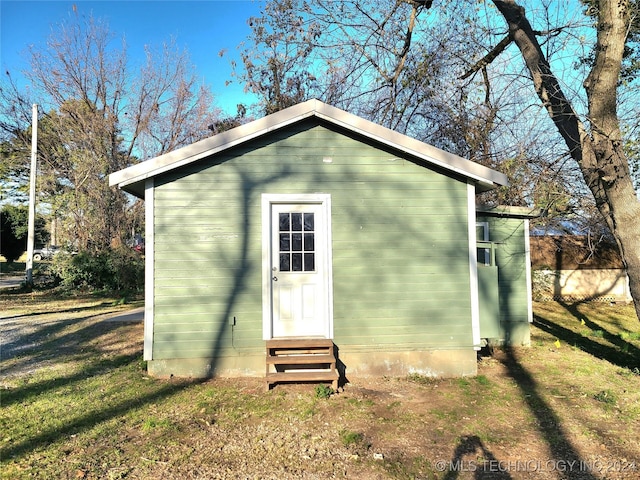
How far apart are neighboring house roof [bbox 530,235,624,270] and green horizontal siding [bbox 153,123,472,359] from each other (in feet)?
35.8

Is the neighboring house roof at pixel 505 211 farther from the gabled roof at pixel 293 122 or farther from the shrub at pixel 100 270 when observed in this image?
the shrub at pixel 100 270

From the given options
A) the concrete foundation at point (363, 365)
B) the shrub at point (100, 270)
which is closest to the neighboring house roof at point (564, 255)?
the concrete foundation at point (363, 365)

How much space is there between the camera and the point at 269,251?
19.0ft

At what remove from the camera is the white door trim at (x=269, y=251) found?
225 inches

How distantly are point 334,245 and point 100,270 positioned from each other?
1262 cm

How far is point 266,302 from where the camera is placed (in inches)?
225

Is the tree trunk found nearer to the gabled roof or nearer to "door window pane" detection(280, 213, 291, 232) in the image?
the gabled roof

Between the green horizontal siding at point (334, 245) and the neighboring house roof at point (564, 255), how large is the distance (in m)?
10.9

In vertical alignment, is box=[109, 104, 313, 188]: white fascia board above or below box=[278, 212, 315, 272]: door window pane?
above

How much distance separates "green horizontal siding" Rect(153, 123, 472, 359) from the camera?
568 centimetres

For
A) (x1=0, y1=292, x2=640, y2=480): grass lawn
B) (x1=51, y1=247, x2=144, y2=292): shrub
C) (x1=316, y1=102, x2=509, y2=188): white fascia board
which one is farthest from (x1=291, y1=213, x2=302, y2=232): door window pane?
(x1=51, y1=247, x2=144, y2=292): shrub

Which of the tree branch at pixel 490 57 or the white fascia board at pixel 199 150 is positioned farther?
the tree branch at pixel 490 57

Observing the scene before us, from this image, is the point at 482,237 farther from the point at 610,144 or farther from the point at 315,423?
the point at 315,423

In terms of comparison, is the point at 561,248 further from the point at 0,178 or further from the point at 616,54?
the point at 0,178
